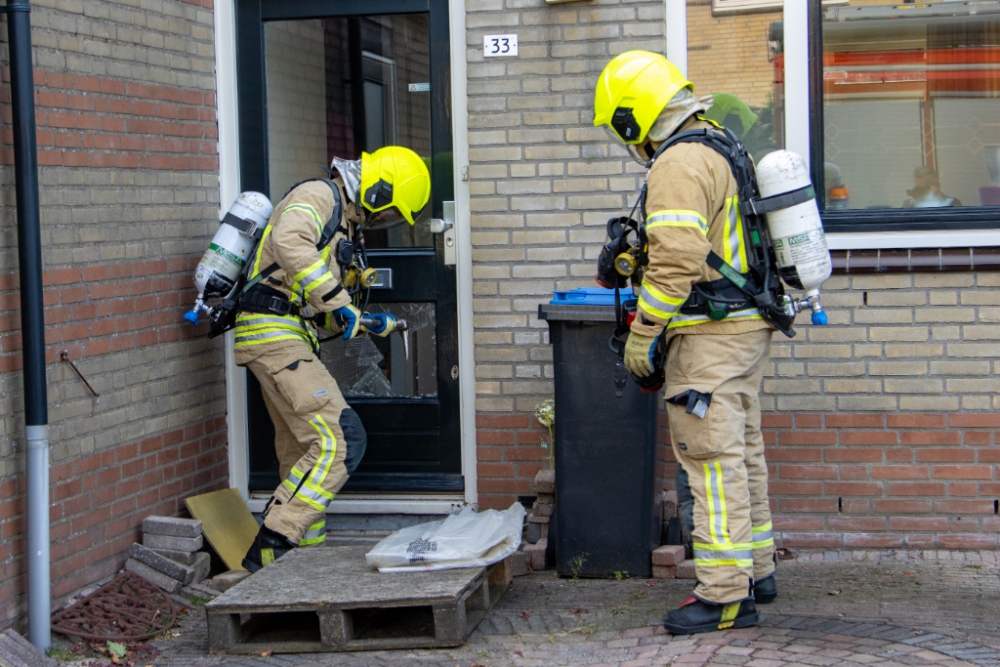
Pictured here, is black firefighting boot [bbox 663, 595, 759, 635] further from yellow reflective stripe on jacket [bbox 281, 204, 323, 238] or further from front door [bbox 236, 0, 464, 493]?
yellow reflective stripe on jacket [bbox 281, 204, 323, 238]

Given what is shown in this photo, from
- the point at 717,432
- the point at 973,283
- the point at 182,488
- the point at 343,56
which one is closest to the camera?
the point at 717,432

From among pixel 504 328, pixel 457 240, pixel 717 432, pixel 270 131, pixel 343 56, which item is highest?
pixel 343 56

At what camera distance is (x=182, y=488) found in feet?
17.8

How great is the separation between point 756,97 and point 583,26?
0.87 meters

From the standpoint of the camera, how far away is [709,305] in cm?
405

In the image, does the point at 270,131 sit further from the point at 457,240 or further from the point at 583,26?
the point at 583,26

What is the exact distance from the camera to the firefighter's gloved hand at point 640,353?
4047mm

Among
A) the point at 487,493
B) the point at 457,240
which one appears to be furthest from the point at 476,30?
the point at 487,493

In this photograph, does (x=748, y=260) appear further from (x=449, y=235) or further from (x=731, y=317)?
(x=449, y=235)

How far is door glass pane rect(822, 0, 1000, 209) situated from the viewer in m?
5.23

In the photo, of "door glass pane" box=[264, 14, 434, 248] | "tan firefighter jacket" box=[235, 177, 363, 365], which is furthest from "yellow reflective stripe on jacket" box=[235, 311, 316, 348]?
"door glass pane" box=[264, 14, 434, 248]

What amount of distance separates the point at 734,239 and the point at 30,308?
8.53ft

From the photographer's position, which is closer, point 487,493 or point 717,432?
point 717,432

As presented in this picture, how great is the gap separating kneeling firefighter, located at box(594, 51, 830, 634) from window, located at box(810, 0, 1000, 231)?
4.28ft
